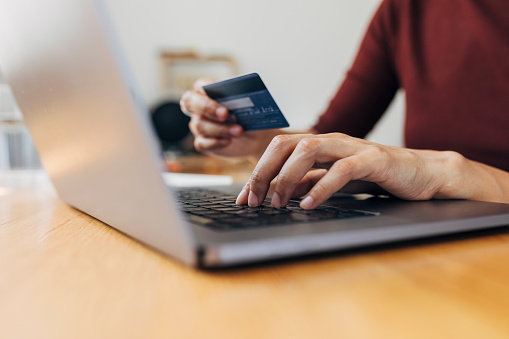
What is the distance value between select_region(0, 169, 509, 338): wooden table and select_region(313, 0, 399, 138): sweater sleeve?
89 centimetres

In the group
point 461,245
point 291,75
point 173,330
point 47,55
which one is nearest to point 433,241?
point 461,245

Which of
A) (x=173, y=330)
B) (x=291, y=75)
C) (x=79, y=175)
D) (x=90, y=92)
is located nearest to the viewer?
(x=173, y=330)

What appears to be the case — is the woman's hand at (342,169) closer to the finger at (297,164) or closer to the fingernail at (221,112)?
the finger at (297,164)

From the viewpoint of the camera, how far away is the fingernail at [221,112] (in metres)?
0.81

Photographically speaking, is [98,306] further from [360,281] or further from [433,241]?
[433,241]

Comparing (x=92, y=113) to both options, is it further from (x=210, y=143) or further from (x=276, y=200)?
(x=210, y=143)

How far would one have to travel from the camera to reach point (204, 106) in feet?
2.75

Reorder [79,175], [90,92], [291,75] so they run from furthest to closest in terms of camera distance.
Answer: [291,75] → [79,175] → [90,92]

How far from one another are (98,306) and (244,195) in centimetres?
29

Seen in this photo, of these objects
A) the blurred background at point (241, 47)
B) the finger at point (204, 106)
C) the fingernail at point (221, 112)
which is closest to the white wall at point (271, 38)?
the blurred background at point (241, 47)

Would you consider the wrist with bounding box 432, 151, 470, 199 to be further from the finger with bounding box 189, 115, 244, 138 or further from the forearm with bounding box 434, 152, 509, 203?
the finger with bounding box 189, 115, 244, 138

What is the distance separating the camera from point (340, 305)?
9.8 inches

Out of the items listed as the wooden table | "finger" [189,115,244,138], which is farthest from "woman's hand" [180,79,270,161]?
the wooden table

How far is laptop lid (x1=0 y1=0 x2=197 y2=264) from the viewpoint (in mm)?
278
